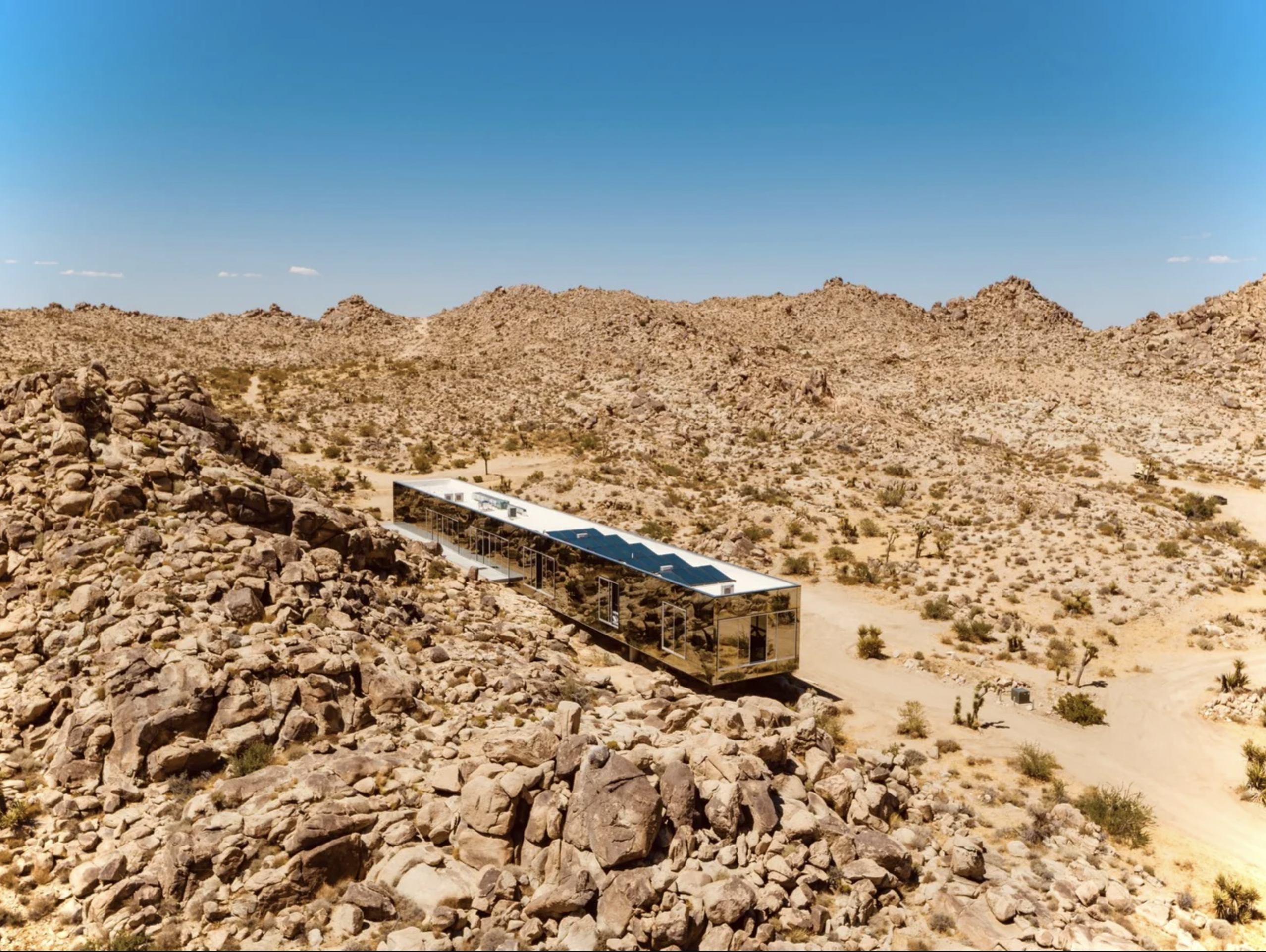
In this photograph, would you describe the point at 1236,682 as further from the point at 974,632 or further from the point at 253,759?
the point at 253,759

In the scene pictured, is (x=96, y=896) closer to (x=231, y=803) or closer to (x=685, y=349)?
(x=231, y=803)

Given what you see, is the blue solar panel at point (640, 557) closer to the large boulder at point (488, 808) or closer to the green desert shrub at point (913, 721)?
the green desert shrub at point (913, 721)

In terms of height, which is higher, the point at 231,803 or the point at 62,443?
the point at 62,443

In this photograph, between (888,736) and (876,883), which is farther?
(888,736)

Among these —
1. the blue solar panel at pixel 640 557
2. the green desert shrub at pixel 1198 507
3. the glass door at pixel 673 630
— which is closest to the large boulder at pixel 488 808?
the glass door at pixel 673 630

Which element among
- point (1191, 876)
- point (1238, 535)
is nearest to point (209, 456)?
point (1191, 876)

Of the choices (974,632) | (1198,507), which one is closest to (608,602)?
(974,632)

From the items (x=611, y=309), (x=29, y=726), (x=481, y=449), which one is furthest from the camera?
(x=611, y=309)
